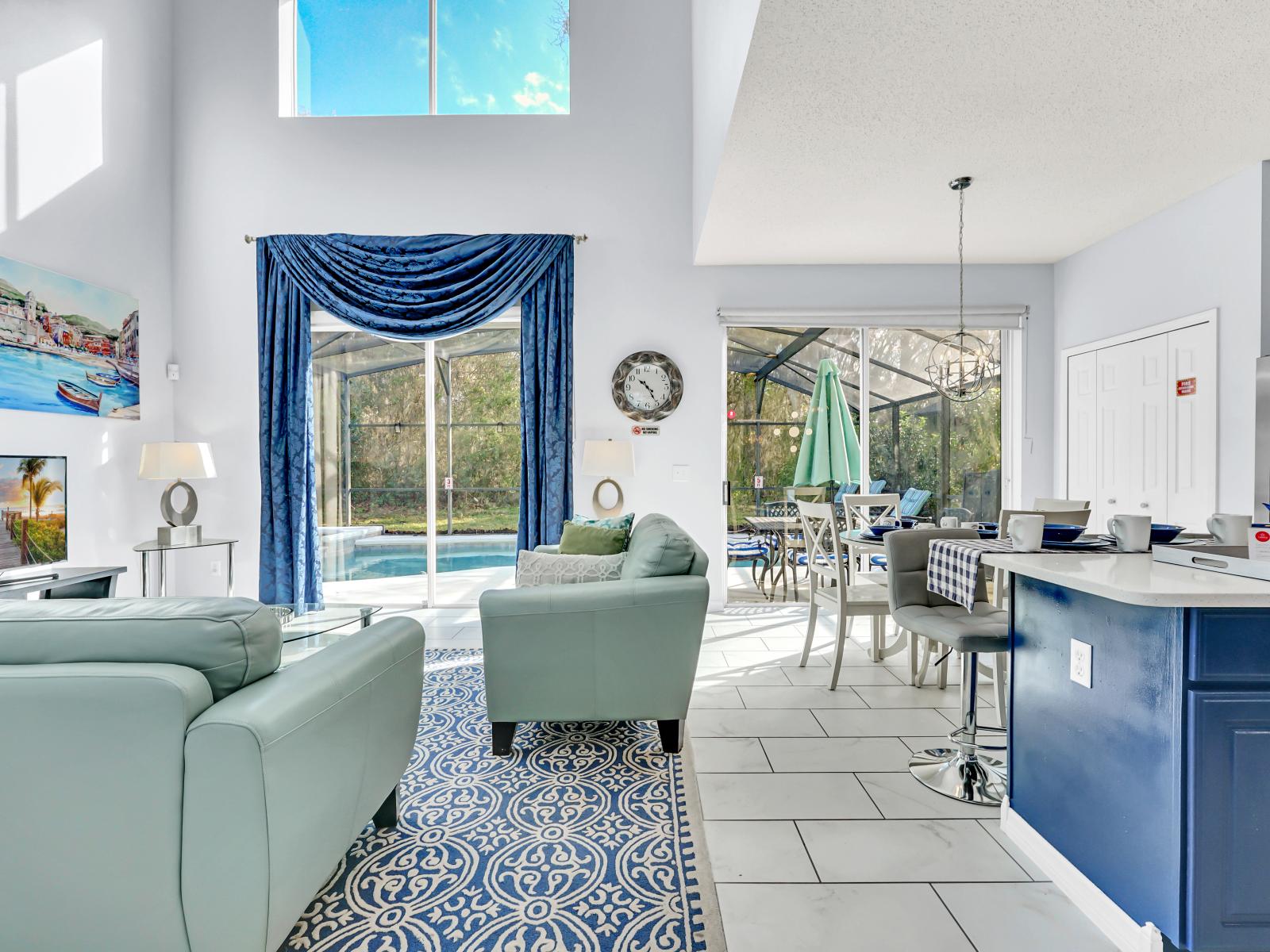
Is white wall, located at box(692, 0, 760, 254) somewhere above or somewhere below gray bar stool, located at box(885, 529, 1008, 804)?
above

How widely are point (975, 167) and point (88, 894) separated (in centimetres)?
405

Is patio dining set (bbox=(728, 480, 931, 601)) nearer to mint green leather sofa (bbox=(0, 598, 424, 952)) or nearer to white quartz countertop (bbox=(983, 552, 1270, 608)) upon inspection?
white quartz countertop (bbox=(983, 552, 1270, 608))

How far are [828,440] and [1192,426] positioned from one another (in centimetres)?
223

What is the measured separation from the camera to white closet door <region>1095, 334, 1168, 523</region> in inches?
155

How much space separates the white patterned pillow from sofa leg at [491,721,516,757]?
1.87ft

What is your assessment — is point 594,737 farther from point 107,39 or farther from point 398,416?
point 107,39

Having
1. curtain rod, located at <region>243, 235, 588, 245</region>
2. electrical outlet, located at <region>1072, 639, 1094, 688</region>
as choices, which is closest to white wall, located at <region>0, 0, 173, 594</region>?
curtain rod, located at <region>243, 235, 588, 245</region>

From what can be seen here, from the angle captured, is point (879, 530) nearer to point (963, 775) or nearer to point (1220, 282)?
point (963, 775)

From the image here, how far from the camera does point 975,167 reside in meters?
3.33

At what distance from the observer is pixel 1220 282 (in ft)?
11.6

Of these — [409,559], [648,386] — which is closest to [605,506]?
[648,386]

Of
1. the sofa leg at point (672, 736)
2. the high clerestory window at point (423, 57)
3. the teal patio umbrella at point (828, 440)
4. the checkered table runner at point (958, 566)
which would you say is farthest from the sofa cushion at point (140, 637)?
the high clerestory window at point (423, 57)

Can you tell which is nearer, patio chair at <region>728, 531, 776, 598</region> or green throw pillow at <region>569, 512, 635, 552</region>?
green throw pillow at <region>569, 512, 635, 552</region>

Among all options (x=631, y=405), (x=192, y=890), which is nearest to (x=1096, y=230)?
(x=631, y=405)
